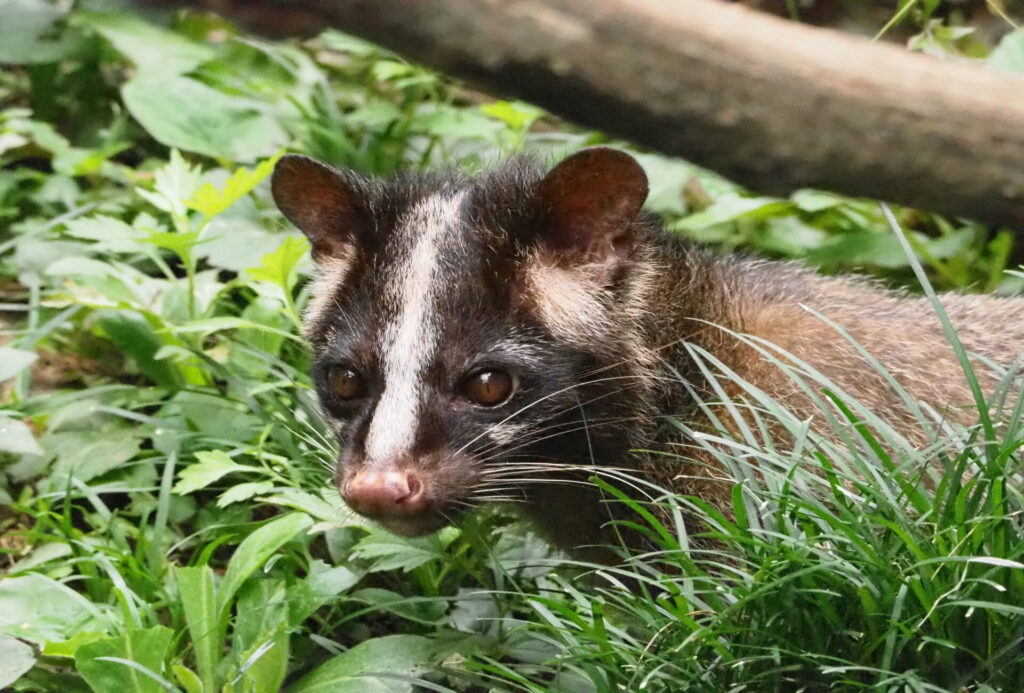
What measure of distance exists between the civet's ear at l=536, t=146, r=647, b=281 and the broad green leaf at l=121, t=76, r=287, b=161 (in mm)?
2591

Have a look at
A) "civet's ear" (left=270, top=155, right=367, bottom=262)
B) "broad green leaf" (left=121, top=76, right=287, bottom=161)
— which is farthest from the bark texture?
"broad green leaf" (left=121, top=76, right=287, bottom=161)

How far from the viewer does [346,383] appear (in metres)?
3.14

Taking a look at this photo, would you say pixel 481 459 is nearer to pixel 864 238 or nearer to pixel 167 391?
pixel 167 391

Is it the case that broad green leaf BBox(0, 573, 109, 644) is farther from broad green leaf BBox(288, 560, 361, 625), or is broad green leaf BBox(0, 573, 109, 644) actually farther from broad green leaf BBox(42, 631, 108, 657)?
broad green leaf BBox(288, 560, 361, 625)

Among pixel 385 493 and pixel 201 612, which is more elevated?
pixel 385 493

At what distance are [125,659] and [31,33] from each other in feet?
13.7

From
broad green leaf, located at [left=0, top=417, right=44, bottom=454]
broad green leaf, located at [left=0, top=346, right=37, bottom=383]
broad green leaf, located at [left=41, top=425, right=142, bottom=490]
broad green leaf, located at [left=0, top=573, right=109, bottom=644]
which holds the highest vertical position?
broad green leaf, located at [left=0, top=346, right=37, bottom=383]

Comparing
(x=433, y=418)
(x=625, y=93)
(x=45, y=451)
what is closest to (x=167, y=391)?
(x=45, y=451)

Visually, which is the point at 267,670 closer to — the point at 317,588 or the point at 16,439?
the point at 317,588

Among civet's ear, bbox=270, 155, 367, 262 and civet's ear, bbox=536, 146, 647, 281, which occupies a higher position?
civet's ear, bbox=536, 146, 647, 281

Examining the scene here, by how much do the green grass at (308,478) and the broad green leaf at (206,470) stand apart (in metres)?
0.01

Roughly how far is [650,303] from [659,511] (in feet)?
1.98

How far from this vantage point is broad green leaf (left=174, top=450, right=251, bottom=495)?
3.41 metres

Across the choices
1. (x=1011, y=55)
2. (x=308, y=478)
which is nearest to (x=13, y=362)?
(x=308, y=478)
